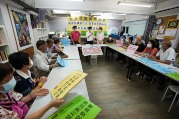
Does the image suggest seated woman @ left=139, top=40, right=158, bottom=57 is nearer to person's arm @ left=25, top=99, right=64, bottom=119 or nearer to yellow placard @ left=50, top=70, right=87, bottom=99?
yellow placard @ left=50, top=70, right=87, bottom=99

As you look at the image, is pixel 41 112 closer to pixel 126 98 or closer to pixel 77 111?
pixel 77 111

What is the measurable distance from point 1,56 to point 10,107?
184 centimetres

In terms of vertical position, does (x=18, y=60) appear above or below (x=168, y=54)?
above

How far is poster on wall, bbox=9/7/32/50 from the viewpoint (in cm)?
279

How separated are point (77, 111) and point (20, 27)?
3454 mm

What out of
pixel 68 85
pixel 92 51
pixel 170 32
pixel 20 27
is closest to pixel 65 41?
pixel 92 51

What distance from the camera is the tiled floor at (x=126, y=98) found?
6.04 ft

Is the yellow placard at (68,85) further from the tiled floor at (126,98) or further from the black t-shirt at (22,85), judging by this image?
the tiled floor at (126,98)

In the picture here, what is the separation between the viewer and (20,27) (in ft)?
10.2

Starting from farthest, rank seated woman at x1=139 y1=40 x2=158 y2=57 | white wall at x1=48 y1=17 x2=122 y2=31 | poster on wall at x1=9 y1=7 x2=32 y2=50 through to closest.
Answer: white wall at x1=48 y1=17 x2=122 y2=31 < seated woman at x1=139 y1=40 x2=158 y2=57 < poster on wall at x1=9 y1=7 x2=32 y2=50

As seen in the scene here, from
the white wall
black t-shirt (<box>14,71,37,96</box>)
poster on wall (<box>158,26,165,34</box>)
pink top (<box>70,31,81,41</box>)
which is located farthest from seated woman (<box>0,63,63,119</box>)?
the white wall

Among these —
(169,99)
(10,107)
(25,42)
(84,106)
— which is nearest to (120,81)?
(169,99)

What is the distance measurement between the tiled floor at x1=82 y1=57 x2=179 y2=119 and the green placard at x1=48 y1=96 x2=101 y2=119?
1.03 metres

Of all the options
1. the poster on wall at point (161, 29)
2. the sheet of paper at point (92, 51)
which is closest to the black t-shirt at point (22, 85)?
the sheet of paper at point (92, 51)
